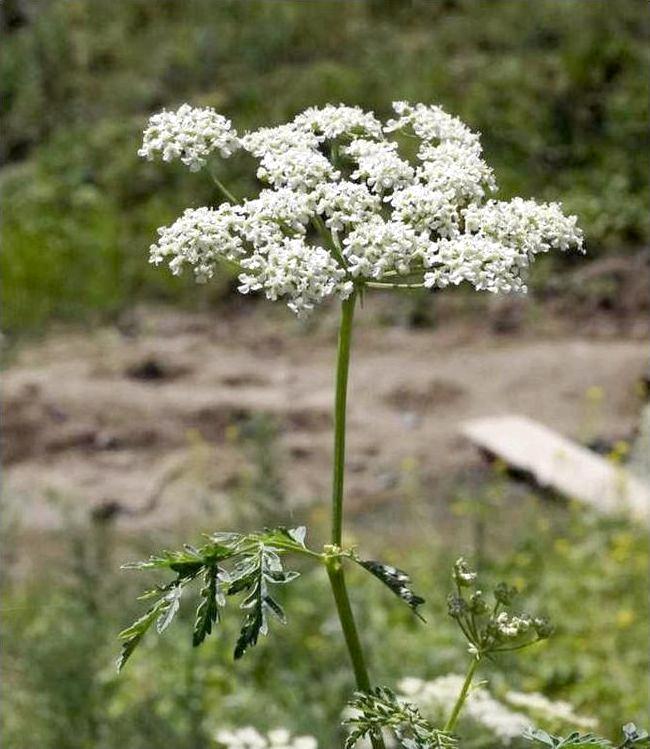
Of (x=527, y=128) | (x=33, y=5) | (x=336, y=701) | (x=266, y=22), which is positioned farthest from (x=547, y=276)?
(x=33, y=5)

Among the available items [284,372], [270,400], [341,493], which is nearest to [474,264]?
[341,493]

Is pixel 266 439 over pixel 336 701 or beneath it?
over

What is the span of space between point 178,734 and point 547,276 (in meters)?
5.25

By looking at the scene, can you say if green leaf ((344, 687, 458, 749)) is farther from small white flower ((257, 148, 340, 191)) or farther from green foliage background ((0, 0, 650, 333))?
green foliage background ((0, 0, 650, 333))

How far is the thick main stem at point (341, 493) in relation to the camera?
6.84 feet

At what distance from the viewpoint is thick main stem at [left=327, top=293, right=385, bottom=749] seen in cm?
209

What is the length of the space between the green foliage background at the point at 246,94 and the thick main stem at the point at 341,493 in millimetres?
6597

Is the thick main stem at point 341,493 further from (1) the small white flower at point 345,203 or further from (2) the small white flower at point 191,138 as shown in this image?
(2) the small white flower at point 191,138

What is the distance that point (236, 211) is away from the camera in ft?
6.93

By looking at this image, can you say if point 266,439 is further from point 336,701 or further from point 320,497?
point 320,497

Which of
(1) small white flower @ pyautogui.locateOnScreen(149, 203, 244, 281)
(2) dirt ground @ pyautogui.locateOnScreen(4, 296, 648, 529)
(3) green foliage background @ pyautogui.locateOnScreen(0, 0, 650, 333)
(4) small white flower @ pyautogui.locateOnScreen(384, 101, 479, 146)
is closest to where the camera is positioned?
(1) small white flower @ pyautogui.locateOnScreen(149, 203, 244, 281)

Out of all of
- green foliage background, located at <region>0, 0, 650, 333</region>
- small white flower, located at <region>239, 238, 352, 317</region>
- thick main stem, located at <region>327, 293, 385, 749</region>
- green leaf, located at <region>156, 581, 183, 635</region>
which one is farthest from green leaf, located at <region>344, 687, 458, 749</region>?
green foliage background, located at <region>0, 0, 650, 333</region>

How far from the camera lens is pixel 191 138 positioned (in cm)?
227

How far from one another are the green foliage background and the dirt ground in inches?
31.0
